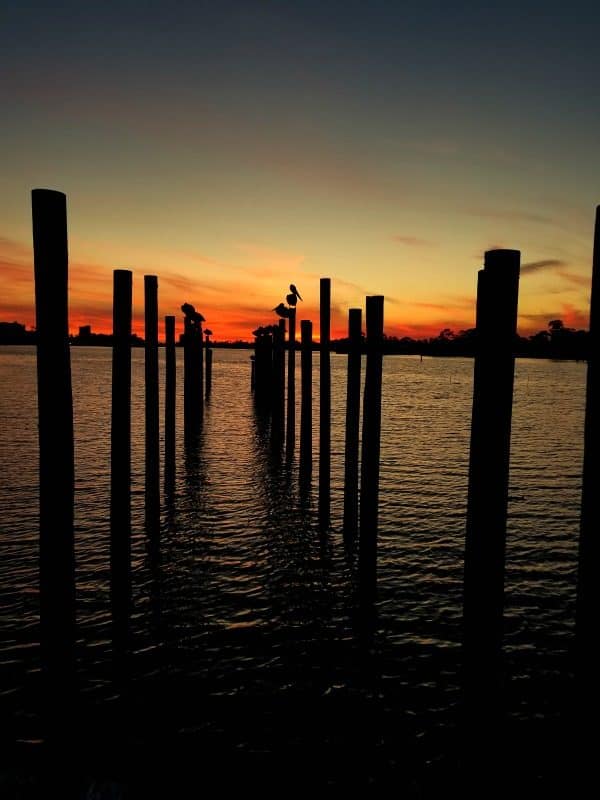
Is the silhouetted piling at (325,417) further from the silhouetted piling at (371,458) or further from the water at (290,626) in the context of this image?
the silhouetted piling at (371,458)

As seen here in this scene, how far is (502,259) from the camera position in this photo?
4.40 metres

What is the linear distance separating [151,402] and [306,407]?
184 inches

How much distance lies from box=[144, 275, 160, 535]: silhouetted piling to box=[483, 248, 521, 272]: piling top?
7529 millimetres

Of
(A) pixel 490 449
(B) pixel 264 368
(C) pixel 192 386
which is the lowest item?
(C) pixel 192 386

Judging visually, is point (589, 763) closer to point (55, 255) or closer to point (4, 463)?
point (55, 255)

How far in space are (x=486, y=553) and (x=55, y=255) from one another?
373cm

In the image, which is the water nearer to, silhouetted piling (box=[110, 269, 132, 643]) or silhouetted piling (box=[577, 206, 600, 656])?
silhouetted piling (box=[110, 269, 132, 643])

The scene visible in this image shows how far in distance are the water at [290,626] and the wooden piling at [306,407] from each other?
24.0 inches

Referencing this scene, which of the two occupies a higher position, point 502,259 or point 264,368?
point 502,259

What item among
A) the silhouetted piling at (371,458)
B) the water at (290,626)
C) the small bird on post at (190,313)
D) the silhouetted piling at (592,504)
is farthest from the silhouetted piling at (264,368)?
the silhouetted piling at (592,504)

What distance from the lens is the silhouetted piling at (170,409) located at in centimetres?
1436

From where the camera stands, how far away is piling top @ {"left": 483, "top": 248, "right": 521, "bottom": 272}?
4406 millimetres

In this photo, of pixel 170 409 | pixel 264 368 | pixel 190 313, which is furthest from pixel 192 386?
pixel 170 409

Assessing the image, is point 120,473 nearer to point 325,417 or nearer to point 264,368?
point 325,417
